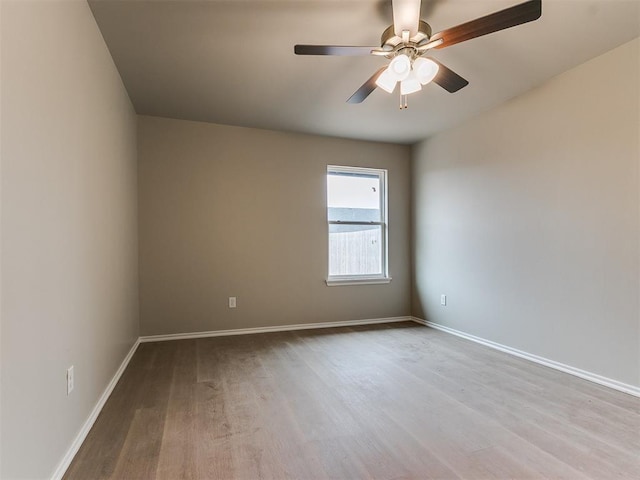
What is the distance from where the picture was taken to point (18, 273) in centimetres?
122

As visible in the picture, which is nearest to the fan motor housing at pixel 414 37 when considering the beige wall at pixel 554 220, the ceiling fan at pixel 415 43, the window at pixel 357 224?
the ceiling fan at pixel 415 43

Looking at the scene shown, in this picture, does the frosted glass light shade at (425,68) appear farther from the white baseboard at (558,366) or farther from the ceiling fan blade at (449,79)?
the white baseboard at (558,366)

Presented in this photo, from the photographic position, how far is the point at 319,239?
14.4ft

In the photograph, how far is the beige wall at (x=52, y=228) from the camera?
118 cm

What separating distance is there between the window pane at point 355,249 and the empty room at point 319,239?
0.03 meters

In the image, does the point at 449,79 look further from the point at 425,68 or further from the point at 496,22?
the point at 496,22

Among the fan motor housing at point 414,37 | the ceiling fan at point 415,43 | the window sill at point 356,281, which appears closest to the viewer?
the ceiling fan at point 415,43

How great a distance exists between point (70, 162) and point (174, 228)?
7.05 feet

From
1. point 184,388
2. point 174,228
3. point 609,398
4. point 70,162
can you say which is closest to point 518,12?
point 70,162

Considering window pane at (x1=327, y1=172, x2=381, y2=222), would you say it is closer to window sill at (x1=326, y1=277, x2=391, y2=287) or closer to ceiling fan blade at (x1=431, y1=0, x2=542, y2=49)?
window sill at (x1=326, y1=277, x2=391, y2=287)

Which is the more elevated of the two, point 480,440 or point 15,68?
point 15,68

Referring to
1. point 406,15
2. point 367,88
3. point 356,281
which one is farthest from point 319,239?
point 406,15

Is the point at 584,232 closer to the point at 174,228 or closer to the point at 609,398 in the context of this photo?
the point at 609,398

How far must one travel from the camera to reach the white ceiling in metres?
2.05
